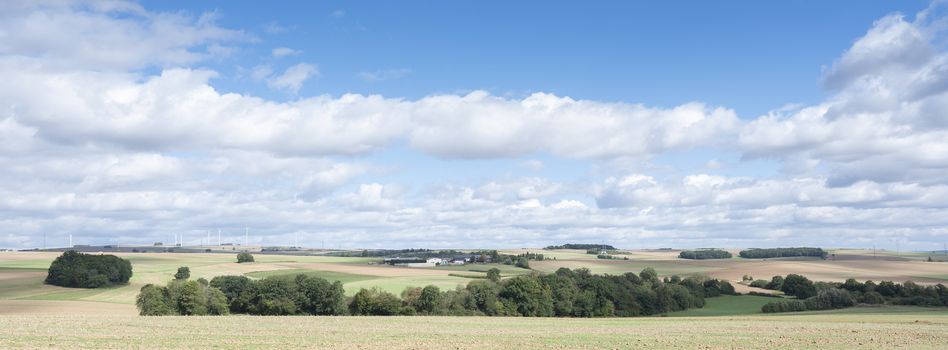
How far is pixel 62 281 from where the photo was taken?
107125 mm

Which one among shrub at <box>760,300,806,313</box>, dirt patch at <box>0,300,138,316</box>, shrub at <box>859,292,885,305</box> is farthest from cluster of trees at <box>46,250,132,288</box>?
shrub at <box>859,292,885,305</box>

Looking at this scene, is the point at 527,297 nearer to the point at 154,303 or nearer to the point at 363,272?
the point at 154,303

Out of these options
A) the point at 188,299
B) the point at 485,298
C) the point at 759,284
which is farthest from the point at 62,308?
the point at 759,284

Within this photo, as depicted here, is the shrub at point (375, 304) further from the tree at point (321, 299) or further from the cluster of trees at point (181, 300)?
the cluster of trees at point (181, 300)

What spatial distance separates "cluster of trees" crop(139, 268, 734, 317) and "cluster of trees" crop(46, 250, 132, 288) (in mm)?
25534

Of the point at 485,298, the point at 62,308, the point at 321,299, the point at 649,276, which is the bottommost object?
the point at 485,298

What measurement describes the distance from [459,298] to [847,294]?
48666mm

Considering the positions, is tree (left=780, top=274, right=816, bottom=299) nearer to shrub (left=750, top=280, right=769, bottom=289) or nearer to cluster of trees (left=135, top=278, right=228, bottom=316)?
shrub (left=750, top=280, right=769, bottom=289)

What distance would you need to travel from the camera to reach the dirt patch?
6699cm

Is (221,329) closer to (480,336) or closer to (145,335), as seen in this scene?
(145,335)

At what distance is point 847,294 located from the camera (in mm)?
93875

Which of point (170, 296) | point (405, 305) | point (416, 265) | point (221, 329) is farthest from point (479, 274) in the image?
point (221, 329)

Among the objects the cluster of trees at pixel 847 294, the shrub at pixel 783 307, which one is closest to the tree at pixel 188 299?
the shrub at pixel 783 307

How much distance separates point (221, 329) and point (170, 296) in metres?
34.2
